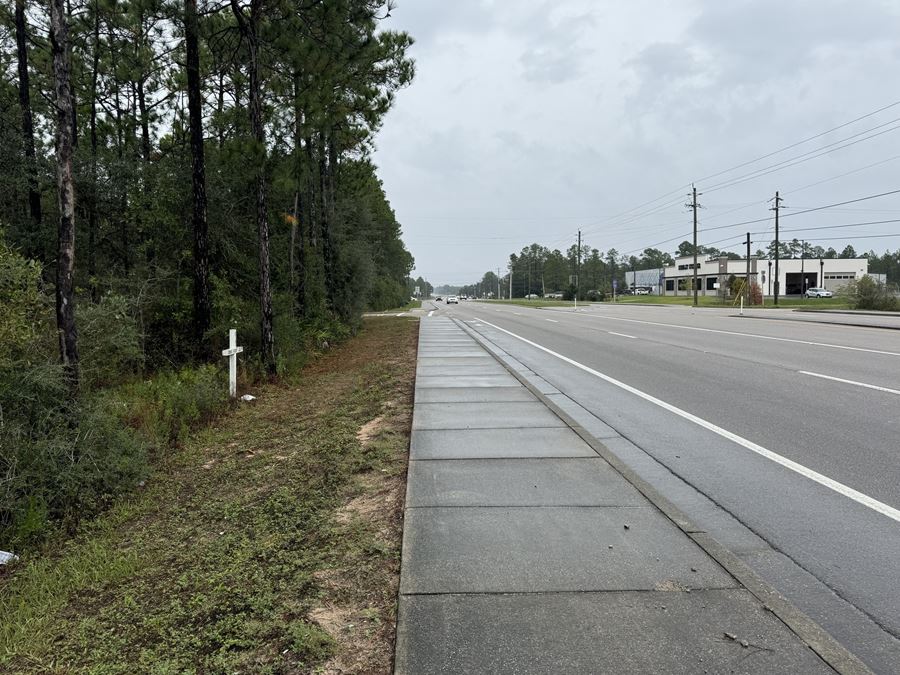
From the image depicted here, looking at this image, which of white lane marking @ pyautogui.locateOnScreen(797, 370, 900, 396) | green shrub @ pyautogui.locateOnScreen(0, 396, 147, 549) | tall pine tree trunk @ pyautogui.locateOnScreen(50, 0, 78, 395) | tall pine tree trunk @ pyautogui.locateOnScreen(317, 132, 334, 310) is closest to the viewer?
green shrub @ pyautogui.locateOnScreen(0, 396, 147, 549)

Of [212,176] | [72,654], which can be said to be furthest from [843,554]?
[212,176]

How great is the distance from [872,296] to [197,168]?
43.4 metres

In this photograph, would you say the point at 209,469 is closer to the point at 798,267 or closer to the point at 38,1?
the point at 38,1

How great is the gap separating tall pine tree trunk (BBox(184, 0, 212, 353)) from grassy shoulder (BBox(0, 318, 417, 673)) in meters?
6.03

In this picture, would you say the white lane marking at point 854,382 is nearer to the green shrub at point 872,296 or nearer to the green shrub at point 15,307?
the green shrub at point 15,307

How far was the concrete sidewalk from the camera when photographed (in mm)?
2469

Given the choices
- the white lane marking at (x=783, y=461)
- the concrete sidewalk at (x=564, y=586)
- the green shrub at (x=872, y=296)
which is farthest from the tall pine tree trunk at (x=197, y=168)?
the green shrub at (x=872, y=296)

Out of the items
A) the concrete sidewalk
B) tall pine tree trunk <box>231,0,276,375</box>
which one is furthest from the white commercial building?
the concrete sidewalk

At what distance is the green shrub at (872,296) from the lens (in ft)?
121

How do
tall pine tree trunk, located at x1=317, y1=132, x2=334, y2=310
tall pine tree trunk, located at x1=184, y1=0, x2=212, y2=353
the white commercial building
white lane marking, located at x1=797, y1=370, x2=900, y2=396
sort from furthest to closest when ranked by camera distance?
the white commercial building < tall pine tree trunk, located at x1=317, y1=132, x2=334, y2=310 < tall pine tree trunk, located at x1=184, y1=0, x2=212, y2=353 < white lane marking, located at x1=797, y1=370, x2=900, y2=396

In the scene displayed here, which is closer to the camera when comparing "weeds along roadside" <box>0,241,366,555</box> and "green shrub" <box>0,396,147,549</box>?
"green shrub" <box>0,396,147,549</box>

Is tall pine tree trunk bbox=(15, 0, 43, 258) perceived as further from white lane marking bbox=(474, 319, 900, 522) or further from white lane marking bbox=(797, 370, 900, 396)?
white lane marking bbox=(797, 370, 900, 396)

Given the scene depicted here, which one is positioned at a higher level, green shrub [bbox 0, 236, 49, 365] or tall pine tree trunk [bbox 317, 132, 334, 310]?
tall pine tree trunk [bbox 317, 132, 334, 310]

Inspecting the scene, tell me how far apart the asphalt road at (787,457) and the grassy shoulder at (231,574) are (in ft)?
7.59
